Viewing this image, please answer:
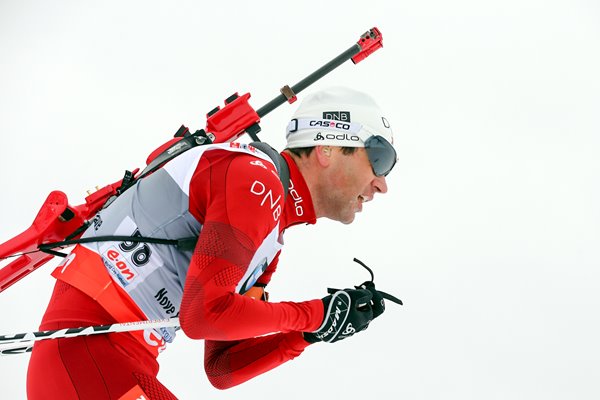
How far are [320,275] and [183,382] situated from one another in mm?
1156

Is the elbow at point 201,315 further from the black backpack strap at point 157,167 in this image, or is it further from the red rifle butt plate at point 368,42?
the red rifle butt plate at point 368,42

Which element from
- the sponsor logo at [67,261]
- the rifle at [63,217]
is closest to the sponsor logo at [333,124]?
the rifle at [63,217]

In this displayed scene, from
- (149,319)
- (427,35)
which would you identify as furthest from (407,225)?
(149,319)

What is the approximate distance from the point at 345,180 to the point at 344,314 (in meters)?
0.55

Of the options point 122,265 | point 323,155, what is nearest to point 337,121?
point 323,155

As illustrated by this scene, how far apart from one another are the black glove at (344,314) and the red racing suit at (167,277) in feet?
0.18

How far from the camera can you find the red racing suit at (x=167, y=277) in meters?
2.27

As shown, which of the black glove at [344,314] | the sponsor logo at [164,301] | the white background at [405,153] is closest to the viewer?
the sponsor logo at [164,301]

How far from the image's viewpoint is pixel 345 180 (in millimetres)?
2971

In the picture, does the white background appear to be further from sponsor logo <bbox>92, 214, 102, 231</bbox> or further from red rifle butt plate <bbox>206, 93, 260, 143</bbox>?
sponsor logo <bbox>92, 214, 102, 231</bbox>

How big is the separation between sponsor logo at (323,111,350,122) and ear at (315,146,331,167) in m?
0.14

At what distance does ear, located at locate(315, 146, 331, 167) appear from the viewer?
2.96 m

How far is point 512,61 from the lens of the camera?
6.40 m

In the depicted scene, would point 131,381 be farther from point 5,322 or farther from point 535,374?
point 535,374
